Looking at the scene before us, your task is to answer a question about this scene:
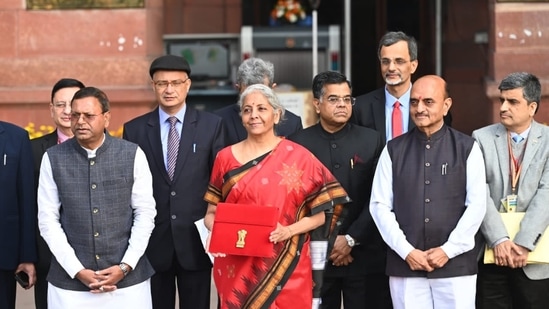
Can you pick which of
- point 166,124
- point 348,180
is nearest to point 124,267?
point 166,124

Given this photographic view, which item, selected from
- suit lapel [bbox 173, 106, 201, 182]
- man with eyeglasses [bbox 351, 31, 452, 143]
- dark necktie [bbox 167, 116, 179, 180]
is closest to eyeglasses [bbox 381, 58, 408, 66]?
man with eyeglasses [bbox 351, 31, 452, 143]

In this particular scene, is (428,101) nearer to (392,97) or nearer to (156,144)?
(392,97)

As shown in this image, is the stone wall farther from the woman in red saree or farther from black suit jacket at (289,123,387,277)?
the woman in red saree

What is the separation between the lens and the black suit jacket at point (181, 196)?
6.45m

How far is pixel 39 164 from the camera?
661 cm

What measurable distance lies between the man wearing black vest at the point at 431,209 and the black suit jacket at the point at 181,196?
110 centimetres

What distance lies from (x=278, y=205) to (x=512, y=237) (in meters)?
1.41

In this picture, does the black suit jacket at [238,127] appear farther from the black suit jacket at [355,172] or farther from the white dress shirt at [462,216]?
the white dress shirt at [462,216]

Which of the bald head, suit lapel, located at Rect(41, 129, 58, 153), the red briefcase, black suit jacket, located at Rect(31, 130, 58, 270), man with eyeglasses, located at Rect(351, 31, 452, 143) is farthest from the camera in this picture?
man with eyeglasses, located at Rect(351, 31, 452, 143)

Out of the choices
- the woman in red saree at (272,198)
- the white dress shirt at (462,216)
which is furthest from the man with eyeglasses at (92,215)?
the white dress shirt at (462,216)

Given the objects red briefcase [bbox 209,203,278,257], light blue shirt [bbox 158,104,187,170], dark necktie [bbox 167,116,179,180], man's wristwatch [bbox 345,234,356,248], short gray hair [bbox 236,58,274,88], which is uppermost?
short gray hair [bbox 236,58,274,88]

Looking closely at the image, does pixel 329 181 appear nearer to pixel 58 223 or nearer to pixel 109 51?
pixel 58 223

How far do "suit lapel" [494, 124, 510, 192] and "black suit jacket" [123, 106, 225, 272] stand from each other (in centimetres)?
168

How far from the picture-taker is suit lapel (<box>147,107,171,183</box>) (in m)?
6.47
